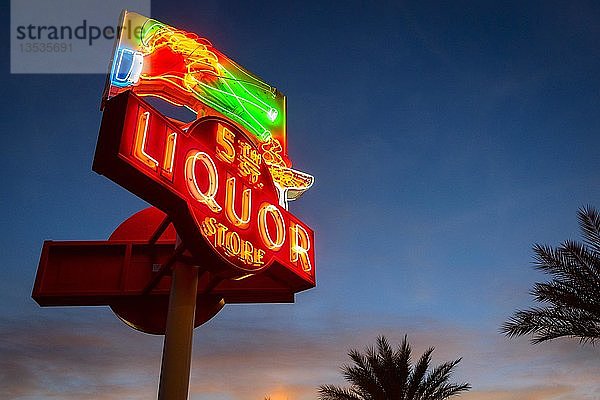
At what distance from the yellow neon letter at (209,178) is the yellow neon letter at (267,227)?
1.15 metres

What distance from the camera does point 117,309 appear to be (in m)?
12.3

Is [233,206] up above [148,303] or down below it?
above

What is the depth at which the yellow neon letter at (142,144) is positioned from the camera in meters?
8.86

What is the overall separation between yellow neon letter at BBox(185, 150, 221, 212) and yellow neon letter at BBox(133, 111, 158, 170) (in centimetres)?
76

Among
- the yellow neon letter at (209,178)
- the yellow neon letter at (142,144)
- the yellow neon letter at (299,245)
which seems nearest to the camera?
the yellow neon letter at (142,144)

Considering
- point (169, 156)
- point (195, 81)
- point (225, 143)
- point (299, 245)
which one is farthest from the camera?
point (195, 81)

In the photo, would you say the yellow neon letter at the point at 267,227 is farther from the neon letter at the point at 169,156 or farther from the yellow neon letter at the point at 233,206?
the neon letter at the point at 169,156

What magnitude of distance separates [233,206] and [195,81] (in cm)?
382

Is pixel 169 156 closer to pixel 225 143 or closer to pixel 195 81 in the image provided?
pixel 225 143

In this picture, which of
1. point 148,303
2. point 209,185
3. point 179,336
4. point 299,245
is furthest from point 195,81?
point 179,336

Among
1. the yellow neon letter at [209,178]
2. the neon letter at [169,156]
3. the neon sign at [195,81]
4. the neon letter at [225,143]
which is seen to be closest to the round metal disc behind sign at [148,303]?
the neon letter at [225,143]

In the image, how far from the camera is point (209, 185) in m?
A: 10.2

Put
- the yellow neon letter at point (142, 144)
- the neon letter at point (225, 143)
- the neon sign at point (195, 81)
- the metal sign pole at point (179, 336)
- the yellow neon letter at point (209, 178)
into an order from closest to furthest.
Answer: the yellow neon letter at point (142, 144), the yellow neon letter at point (209, 178), the metal sign pole at point (179, 336), the neon letter at point (225, 143), the neon sign at point (195, 81)

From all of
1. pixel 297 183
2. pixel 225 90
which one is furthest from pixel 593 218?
pixel 225 90
